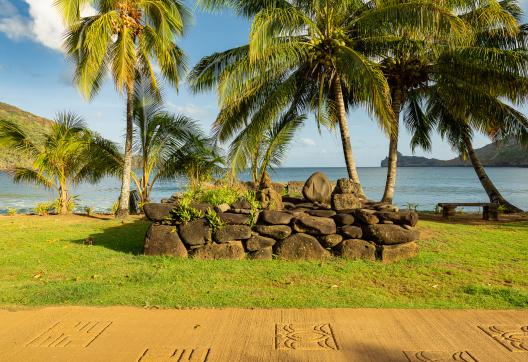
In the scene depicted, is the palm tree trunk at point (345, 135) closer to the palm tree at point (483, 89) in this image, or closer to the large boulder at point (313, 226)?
the palm tree at point (483, 89)

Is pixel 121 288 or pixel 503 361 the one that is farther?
pixel 121 288

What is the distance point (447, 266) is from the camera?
641cm

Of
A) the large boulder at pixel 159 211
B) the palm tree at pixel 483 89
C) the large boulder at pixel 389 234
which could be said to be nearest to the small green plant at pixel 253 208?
the large boulder at pixel 159 211

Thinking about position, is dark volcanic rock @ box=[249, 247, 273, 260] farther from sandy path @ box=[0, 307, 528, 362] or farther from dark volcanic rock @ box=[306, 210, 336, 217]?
sandy path @ box=[0, 307, 528, 362]

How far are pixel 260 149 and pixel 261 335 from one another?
8.10 metres

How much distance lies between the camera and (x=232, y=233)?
6.84 m

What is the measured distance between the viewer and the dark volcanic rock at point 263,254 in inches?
267

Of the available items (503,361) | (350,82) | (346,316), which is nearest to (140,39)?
(350,82)

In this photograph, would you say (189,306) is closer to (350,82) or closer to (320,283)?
(320,283)

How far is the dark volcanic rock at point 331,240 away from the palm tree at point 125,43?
7.18 m

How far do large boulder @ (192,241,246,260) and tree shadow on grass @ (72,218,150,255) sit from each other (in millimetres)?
1224

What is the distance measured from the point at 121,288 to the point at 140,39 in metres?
9.44

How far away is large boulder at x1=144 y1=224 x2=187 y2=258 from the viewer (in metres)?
6.90

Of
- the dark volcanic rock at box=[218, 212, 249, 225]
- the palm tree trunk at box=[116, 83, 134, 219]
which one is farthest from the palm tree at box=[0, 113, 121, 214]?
the dark volcanic rock at box=[218, 212, 249, 225]
